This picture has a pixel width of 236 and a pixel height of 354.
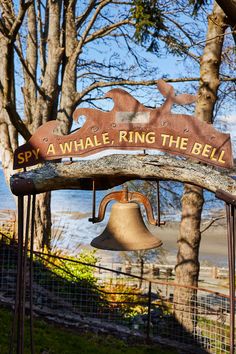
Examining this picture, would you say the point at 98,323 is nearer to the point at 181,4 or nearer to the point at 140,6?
the point at 140,6

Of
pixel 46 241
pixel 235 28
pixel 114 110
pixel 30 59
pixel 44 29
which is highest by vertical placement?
pixel 44 29

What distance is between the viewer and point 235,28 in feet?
21.2

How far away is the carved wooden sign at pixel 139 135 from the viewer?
3.34 meters

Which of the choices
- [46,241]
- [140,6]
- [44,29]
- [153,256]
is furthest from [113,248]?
[153,256]

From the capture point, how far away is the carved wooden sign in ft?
11.0

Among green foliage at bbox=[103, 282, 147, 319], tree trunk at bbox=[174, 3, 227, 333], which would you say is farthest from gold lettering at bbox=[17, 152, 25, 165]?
green foliage at bbox=[103, 282, 147, 319]

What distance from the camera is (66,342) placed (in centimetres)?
A: 676

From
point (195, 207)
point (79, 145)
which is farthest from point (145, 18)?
point (79, 145)

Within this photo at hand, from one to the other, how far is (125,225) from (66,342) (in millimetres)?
3771

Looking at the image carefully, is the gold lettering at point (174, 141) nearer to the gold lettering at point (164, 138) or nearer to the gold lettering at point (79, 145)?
the gold lettering at point (164, 138)

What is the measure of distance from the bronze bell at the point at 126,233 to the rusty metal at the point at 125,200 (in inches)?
2.6

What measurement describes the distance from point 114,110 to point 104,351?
4608 mm

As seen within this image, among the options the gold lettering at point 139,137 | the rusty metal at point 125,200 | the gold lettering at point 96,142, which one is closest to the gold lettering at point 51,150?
the gold lettering at point 96,142

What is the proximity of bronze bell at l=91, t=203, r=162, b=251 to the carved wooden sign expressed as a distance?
67 centimetres
